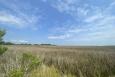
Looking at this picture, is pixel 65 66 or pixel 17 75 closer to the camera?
pixel 17 75

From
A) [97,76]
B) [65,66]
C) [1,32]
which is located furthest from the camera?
[65,66]

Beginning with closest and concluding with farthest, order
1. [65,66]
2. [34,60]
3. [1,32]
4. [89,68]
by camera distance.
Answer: [34,60]
[1,32]
[89,68]
[65,66]

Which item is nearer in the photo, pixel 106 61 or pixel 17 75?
pixel 17 75

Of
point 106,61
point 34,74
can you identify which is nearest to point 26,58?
point 34,74

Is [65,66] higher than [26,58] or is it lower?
lower

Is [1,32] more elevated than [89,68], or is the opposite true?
[1,32]

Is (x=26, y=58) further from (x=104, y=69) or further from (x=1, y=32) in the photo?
(x=104, y=69)

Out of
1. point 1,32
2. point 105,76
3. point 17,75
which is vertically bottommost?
point 105,76

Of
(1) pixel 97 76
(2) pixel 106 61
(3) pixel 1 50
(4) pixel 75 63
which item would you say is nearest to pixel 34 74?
(3) pixel 1 50

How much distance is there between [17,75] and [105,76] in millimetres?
6444

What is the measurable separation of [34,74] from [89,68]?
3.66 metres

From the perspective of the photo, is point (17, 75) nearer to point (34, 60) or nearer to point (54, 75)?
point (34, 60)

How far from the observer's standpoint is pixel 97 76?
9.48 meters

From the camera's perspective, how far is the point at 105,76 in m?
9.75
